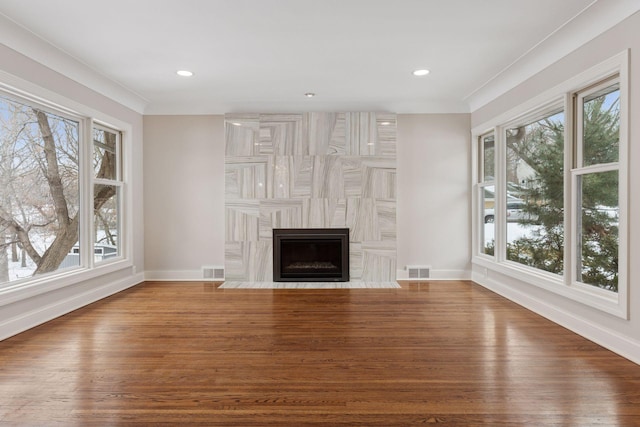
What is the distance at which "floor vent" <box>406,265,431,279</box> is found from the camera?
5172mm

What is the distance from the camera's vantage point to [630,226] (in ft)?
8.09

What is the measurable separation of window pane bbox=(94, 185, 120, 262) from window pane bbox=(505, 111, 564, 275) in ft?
16.6

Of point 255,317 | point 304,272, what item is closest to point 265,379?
point 255,317

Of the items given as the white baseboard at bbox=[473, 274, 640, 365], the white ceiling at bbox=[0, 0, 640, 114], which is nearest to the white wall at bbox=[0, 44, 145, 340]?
the white ceiling at bbox=[0, 0, 640, 114]

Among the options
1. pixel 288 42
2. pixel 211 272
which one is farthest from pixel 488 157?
pixel 211 272

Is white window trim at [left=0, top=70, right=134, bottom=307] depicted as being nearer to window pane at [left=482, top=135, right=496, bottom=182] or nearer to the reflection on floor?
the reflection on floor

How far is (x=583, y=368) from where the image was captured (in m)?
2.31

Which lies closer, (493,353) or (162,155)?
(493,353)

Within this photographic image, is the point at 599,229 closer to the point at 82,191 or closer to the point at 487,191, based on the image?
the point at 487,191

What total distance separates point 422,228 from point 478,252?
2.74 feet

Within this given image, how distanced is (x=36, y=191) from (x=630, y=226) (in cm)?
504

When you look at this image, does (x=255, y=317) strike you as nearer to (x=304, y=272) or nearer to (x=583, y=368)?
(x=304, y=272)

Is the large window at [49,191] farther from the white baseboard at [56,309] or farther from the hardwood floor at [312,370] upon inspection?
the hardwood floor at [312,370]

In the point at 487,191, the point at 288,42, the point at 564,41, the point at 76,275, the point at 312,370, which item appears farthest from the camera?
the point at 487,191
